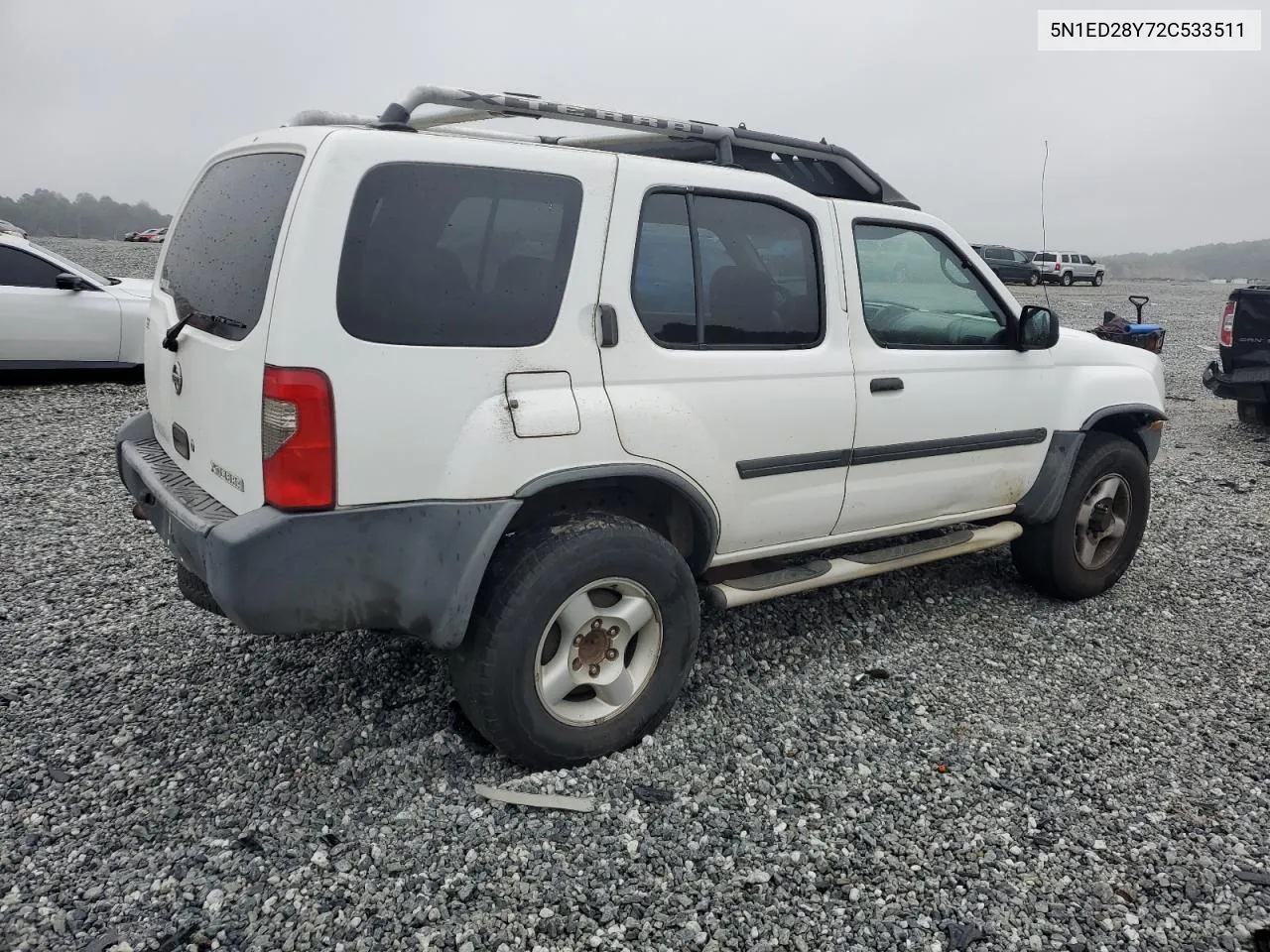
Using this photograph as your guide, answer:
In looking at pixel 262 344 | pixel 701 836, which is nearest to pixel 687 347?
pixel 262 344

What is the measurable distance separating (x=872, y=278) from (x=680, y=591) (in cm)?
153

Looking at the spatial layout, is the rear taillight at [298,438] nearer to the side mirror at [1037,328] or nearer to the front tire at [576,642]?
the front tire at [576,642]

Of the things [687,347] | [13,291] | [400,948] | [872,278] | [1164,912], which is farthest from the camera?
[13,291]

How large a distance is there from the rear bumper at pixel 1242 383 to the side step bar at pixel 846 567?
564 centimetres

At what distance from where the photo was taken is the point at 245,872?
8.29 ft

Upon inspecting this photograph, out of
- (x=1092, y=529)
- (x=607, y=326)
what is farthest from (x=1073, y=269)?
(x=607, y=326)

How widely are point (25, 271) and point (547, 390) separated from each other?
8116mm

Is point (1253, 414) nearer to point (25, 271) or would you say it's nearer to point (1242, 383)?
point (1242, 383)

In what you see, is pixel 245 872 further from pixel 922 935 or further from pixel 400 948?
pixel 922 935

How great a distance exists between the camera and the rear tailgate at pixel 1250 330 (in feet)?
27.2

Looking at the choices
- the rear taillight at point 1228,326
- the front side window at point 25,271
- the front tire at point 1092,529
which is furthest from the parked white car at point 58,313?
the rear taillight at point 1228,326

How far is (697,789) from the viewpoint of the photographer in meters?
2.96

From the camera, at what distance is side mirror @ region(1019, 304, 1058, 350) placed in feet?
13.2

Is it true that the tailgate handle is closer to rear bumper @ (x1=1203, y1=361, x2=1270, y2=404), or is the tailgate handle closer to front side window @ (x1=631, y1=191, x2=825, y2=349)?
front side window @ (x1=631, y1=191, x2=825, y2=349)
